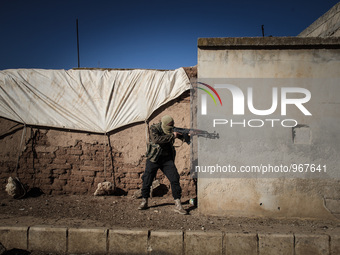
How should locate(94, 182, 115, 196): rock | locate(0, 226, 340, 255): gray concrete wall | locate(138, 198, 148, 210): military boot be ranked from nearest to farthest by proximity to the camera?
1. locate(0, 226, 340, 255): gray concrete wall
2. locate(138, 198, 148, 210): military boot
3. locate(94, 182, 115, 196): rock

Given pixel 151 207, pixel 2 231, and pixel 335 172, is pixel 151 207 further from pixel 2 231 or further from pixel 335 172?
pixel 335 172

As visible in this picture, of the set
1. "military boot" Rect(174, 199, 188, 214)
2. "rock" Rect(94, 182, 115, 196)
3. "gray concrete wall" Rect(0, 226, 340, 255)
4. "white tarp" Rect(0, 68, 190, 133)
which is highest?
"white tarp" Rect(0, 68, 190, 133)

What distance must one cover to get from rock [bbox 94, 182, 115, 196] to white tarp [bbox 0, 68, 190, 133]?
3.24 ft

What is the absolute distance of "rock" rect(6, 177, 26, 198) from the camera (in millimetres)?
4762

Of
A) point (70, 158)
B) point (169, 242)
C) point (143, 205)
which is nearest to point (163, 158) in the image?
point (143, 205)

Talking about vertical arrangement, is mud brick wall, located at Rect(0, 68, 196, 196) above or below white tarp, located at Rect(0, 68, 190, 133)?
below

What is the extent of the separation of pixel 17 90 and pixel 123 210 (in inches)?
122

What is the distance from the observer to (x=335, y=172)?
3949mm

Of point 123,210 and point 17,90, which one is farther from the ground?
point 17,90

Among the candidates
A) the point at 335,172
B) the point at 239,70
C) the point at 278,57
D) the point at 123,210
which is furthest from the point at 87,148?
the point at 335,172

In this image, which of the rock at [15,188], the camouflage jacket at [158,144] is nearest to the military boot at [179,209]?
the camouflage jacket at [158,144]

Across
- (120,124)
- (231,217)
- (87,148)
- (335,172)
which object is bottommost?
(231,217)

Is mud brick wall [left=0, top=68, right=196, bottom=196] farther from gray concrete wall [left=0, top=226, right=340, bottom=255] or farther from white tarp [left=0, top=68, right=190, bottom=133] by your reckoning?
gray concrete wall [left=0, top=226, right=340, bottom=255]

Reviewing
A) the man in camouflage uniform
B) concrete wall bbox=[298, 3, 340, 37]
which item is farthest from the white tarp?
concrete wall bbox=[298, 3, 340, 37]
